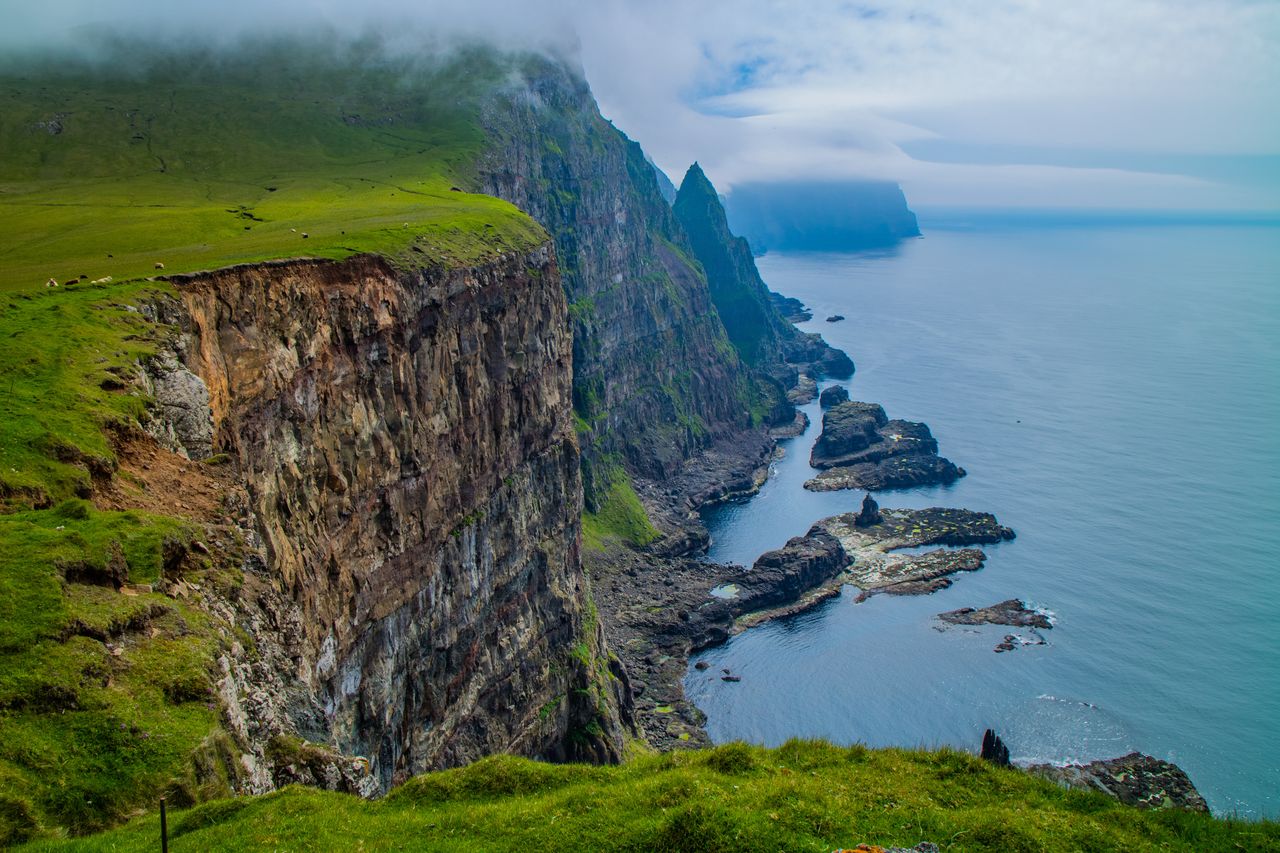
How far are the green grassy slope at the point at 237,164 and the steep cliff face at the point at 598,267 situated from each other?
30.4 feet

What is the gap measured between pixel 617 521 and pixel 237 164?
77.7m

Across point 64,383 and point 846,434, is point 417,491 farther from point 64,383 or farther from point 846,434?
point 846,434

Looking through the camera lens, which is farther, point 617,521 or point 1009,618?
point 617,521

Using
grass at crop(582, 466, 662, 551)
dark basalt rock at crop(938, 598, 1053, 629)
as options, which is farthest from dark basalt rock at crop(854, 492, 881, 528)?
grass at crop(582, 466, 662, 551)

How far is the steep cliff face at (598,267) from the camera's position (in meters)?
A: 150

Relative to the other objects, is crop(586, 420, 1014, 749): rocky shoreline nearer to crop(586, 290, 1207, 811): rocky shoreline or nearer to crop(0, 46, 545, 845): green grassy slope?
crop(586, 290, 1207, 811): rocky shoreline

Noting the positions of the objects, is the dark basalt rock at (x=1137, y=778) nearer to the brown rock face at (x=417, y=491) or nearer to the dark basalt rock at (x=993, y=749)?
the dark basalt rock at (x=993, y=749)

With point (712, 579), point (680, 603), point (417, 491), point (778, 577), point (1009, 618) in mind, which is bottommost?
point (1009, 618)

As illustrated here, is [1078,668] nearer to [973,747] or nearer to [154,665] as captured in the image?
[973,747]

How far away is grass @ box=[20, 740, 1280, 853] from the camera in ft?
66.5

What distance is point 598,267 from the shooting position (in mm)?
172250

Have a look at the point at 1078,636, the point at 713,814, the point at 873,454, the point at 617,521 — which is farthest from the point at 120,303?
the point at 873,454

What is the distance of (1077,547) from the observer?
132875 millimetres

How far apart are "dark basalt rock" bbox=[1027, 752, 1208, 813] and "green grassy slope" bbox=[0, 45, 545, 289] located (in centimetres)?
7030
